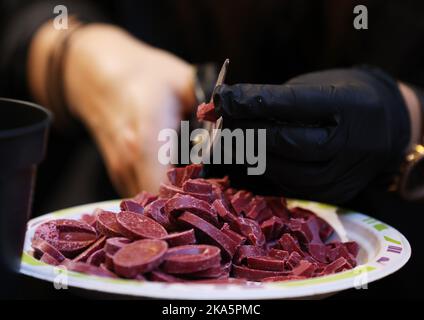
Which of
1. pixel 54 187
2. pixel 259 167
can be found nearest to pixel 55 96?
pixel 54 187

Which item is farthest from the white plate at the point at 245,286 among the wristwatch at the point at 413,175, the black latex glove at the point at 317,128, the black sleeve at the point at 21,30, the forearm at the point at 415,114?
the black sleeve at the point at 21,30

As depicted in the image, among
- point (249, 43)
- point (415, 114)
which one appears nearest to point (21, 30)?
point (249, 43)

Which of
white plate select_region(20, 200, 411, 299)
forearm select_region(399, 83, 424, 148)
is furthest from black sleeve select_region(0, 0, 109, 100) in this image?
white plate select_region(20, 200, 411, 299)

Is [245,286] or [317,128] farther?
[317,128]

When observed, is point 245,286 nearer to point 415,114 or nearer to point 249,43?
point 415,114

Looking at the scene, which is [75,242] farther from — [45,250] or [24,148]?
[24,148]

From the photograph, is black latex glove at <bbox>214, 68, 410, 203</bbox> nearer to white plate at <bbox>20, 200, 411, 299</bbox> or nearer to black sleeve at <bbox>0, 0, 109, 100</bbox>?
white plate at <bbox>20, 200, 411, 299</bbox>
